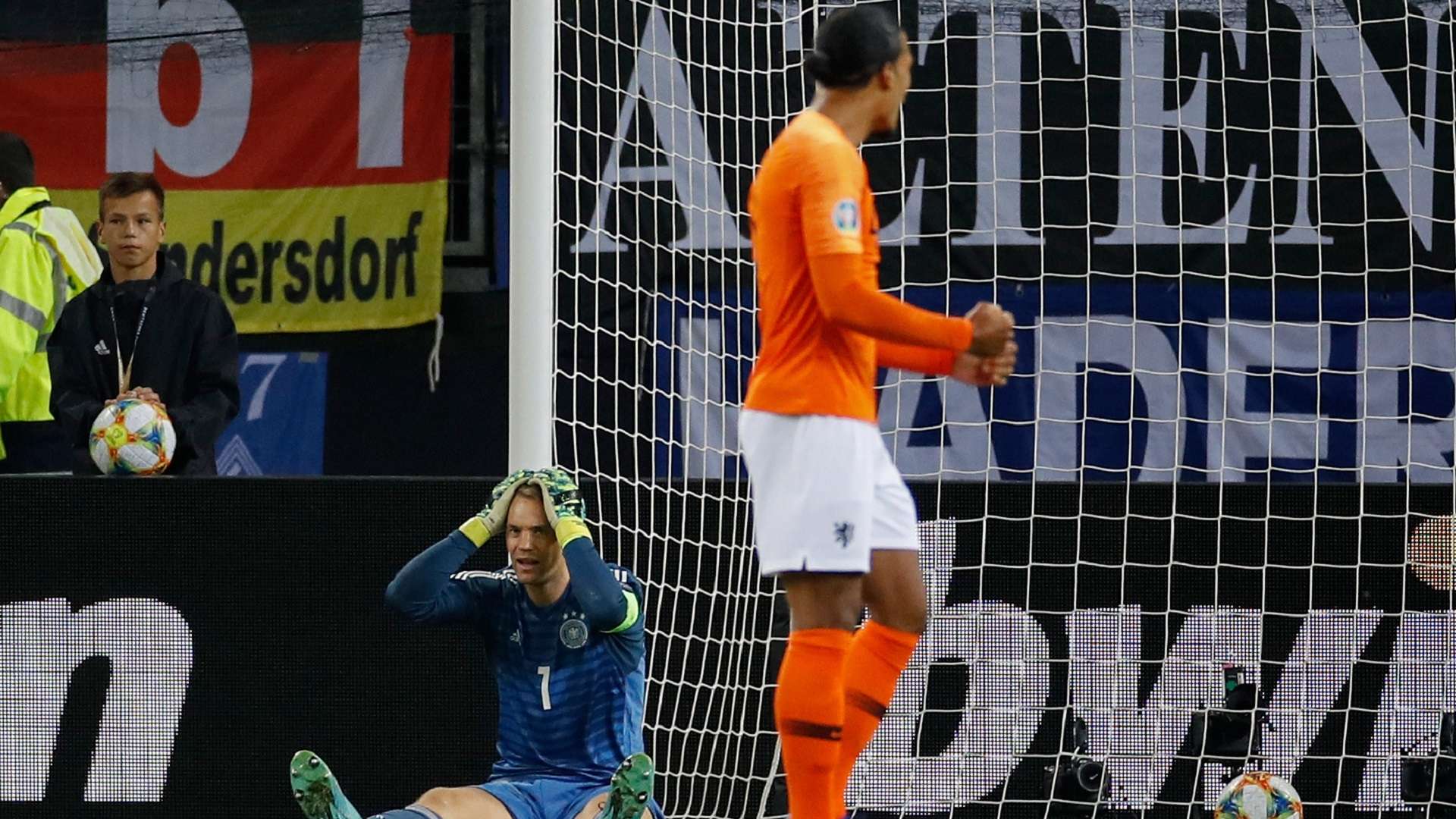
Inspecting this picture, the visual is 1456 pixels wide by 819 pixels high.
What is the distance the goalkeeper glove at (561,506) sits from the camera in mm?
4703

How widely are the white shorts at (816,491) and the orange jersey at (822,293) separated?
35 mm

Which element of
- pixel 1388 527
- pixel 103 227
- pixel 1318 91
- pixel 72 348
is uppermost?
pixel 1318 91

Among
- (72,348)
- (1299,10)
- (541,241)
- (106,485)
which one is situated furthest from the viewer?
(1299,10)

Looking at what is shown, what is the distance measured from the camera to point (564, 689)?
4887 millimetres

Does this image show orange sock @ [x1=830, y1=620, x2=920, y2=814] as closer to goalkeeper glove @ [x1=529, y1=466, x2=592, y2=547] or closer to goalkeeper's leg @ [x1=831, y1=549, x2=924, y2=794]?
goalkeeper's leg @ [x1=831, y1=549, x2=924, y2=794]

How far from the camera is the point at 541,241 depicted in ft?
17.1

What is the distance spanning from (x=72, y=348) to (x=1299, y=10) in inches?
177

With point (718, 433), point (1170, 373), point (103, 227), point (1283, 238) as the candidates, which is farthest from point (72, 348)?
point (1283, 238)

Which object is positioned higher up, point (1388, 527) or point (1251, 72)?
point (1251, 72)

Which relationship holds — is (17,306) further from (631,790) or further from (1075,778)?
(1075,778)

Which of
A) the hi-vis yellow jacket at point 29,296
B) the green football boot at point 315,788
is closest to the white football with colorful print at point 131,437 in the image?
the hi-vis yellow jacket at point 29,296

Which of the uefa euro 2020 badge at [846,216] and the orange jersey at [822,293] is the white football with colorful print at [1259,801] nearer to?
the orange jersey at [822,293]

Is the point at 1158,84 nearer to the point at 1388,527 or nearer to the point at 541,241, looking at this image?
the point at 1388,527

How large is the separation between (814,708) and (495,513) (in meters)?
1.49
